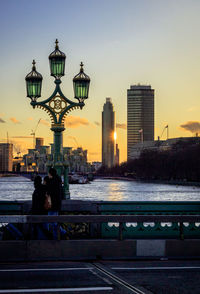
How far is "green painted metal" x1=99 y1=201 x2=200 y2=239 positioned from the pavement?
4.81 feet

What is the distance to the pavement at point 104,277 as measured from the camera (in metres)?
9.71

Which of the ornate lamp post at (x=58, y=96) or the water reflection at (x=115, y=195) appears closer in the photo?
the ornate lamp post at (x=58, y=96)

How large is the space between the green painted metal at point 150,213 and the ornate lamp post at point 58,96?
4.61m

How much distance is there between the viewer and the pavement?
31.9 feet

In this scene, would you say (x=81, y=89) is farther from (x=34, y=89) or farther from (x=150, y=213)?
(x=150, y=213)

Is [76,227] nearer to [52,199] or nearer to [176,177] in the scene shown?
[52,199]

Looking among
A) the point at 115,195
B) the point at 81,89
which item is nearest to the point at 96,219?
the point at 81,89

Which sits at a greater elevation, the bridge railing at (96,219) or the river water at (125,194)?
the bridge railing at (96,219)

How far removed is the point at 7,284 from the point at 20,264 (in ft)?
7.29

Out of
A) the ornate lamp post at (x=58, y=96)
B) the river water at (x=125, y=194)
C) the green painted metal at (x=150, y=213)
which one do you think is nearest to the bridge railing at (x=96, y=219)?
the green painted metal at (x=150, y=213)

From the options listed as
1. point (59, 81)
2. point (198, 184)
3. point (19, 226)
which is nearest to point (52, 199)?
point (19, 226)

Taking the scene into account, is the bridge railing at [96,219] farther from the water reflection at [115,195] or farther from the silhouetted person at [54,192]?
the water reflection at [115,195]

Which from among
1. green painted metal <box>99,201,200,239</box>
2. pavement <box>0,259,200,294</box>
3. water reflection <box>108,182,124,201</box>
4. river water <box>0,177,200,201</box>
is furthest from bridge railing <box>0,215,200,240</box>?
water reflection <box>108,182,124,201</box>

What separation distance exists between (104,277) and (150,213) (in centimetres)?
525
